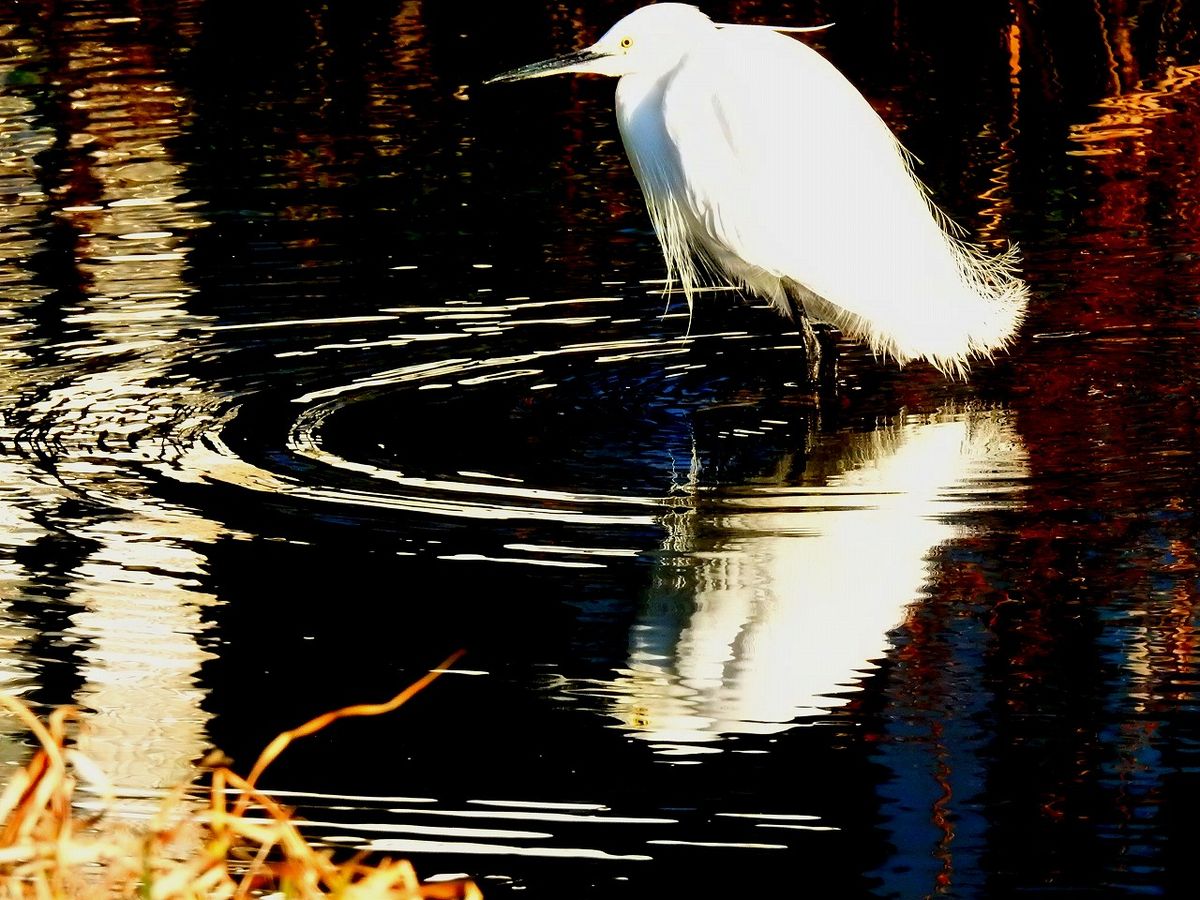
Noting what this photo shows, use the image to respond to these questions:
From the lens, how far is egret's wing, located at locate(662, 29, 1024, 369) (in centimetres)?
559

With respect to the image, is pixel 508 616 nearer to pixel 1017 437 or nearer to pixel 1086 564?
pixel 1086 564

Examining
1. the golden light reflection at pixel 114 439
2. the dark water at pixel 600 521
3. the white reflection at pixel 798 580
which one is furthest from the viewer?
the golden light reflection at pixel 114 439

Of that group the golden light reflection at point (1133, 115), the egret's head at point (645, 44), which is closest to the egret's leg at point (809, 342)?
the egret's head at point (645, 44)

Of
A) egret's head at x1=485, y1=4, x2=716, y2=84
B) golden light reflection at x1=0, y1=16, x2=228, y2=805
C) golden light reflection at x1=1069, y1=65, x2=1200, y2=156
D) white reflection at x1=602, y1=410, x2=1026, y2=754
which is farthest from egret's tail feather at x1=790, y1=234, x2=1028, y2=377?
golden light reflection at x1=1069, y1=65, x2=1200, y2=156

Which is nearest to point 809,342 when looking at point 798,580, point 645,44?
point 645,44

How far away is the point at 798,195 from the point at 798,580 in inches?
72.1

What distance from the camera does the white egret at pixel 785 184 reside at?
559cm

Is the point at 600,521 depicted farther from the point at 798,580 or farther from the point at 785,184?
the point at 785,184

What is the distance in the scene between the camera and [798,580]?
161 inches

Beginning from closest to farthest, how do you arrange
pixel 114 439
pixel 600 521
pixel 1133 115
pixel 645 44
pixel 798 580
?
1. pixel 798 580
2. pixel 600 521
3. pixel 114 439
4. pixel 645 44
5. pixel 1133 115

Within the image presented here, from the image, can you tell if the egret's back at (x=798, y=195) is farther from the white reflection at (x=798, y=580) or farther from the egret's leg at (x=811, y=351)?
the white reflection at (x=798, y=580)

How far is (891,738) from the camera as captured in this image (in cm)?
329

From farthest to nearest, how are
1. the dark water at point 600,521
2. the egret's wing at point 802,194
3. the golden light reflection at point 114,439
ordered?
the egret's wing at point 802,194, the golden light reflection at point 114,439, the dark water at point 600,521

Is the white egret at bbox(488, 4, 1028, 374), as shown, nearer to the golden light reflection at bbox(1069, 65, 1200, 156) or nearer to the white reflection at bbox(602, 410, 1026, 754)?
the white reflection at bbox(602, 410, 1026, 754)
